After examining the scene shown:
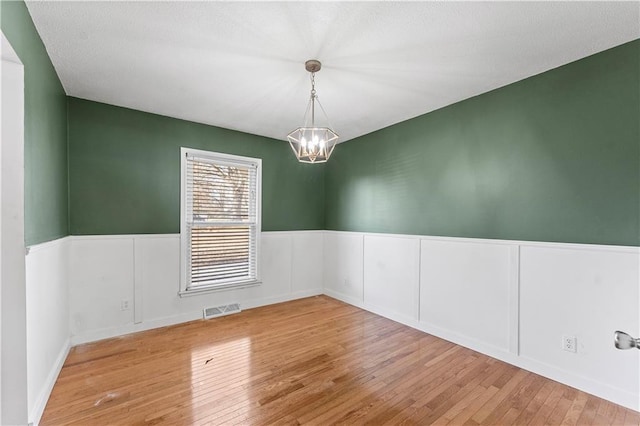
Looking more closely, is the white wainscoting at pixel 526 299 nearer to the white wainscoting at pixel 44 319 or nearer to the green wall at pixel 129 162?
the green wall at pixel 129 162

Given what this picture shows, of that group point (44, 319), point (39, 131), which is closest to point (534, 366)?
point (44, 319)

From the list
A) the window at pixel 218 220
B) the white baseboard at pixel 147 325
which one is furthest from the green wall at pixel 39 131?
the window at pixel 218 220

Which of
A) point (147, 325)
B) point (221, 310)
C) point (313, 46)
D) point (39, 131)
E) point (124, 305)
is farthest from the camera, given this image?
point (221, 310)

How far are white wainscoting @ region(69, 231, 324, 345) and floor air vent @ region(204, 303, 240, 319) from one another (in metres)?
0.07

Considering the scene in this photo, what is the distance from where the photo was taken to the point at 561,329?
2.30 meters

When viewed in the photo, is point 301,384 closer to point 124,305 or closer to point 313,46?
point 124,305

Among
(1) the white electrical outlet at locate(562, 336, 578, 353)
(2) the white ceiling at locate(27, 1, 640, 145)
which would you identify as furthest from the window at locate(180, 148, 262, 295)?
(1) the white electrical outlet at locate(562, 336, 578, 353)

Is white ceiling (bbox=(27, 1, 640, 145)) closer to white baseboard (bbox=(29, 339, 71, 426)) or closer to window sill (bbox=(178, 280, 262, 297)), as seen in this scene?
window sill (bbox=(178, 280, 262, 297))

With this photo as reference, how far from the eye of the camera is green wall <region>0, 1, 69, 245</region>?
163cm

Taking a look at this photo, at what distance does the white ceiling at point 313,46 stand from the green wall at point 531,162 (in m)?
0.21

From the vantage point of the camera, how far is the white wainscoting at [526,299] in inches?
80.7

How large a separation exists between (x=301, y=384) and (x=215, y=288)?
6.66 feet

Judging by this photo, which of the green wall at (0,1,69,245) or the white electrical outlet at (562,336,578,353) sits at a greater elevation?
the green wall at (0,1,69,245)

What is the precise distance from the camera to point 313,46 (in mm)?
2074
